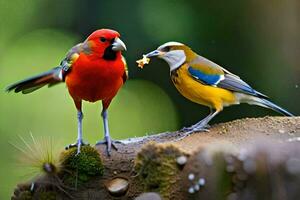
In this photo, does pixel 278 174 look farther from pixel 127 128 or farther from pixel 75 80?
pixel 127 128

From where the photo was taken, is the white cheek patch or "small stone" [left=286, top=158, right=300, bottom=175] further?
the white cheek patch

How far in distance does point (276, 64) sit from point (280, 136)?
3236 millimetres

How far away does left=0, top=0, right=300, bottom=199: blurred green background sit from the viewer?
6004 mm

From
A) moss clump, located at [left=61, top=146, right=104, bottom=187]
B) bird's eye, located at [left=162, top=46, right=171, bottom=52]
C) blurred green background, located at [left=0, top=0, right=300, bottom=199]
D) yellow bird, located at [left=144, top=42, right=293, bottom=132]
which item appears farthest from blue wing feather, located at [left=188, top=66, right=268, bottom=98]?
blurred green background, located at [left=0, top=0, right=300, bottom=199]

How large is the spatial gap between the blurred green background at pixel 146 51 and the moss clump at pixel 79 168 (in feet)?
8.72

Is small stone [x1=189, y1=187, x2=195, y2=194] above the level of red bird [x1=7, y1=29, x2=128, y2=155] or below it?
below

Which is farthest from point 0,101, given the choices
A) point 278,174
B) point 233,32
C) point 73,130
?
point 278,174

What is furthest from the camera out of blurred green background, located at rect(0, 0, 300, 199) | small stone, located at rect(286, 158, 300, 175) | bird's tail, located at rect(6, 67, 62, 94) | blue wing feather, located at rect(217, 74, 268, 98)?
blurred green background, located at rect(0, 0, 300, 199)

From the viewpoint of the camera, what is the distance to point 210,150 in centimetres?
277

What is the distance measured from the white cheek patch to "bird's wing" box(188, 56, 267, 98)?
2.0 inches

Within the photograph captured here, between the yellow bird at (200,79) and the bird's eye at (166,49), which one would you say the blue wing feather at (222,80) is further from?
the bird's eye at (166,49)

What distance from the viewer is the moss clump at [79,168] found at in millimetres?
3117

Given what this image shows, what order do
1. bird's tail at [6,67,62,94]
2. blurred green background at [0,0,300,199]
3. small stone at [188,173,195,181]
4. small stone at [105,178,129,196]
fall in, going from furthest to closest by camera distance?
blurred green background at [0,0,300,199]
bird's tail at [6,67,62,94]
small stone at [105,178,129,196]
small stone at [188,173,195,181]

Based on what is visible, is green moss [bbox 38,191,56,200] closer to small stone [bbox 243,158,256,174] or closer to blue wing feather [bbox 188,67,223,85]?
small stone [bbox 243,158,256,174]
